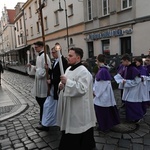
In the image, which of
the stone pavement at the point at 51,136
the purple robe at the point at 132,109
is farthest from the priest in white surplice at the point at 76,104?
the purple robe at the point at 132,109

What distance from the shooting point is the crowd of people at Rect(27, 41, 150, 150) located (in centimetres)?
295

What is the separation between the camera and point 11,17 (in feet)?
186

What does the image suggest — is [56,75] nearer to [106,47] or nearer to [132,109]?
[132,109]

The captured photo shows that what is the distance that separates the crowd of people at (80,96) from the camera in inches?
116

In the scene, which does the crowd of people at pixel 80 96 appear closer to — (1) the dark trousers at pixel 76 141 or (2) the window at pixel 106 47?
(1) the dark trousers at pixel 76 141

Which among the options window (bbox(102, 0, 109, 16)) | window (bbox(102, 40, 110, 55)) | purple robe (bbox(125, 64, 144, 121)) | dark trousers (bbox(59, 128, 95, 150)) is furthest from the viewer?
window (bbox(102, 40, 110, 55))

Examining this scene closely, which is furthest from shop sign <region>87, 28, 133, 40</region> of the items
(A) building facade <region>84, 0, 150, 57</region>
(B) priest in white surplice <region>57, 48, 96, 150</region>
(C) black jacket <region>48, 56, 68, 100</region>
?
(B) priest in white surplice <region>57, 48, 96, 150</region>

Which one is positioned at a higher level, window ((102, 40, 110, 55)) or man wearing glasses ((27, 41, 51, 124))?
window ((102, 40, 110, 55))

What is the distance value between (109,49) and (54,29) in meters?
10.9

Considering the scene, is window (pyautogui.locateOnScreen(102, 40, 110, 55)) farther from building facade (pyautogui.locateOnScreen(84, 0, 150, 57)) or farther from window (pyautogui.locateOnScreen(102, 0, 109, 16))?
window (pyautogui.locateOnScreen(102, 0, 109, 16))

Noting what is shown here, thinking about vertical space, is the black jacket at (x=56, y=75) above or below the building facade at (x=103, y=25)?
below

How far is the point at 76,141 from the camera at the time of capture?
3.18m

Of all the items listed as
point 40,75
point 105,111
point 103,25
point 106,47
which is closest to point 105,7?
point 103,25

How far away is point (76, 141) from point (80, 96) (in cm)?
83
